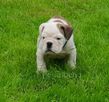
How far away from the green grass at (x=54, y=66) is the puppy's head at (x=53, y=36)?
346 mm

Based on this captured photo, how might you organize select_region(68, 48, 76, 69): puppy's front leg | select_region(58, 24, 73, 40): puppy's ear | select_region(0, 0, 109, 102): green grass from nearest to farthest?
select_region(0, 0, 109, 102): green grass
select_region(58, 24, 73, 40): puppy's ear
select_region(68, 48, 76, 69): puppy's front leg

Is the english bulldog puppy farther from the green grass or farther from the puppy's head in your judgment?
the green grass

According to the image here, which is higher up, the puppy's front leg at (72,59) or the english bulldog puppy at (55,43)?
the english bulldog puppy at (55,43)

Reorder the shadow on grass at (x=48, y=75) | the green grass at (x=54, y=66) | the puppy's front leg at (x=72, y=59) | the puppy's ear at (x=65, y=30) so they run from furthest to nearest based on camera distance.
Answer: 1. the puppy's front leg at (x=72, y=59)
2. the puppy's ear at (x=65, y=30)
3. the shadow on grass at (x=48, y=75)
4. the green grass at (x=54, y=66)

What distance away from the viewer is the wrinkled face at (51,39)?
5.65m

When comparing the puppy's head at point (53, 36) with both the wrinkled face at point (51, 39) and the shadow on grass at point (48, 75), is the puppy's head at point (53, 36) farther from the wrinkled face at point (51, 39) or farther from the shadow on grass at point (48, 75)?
the shadow on grass at point (48, 75)

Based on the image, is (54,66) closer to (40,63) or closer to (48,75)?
(40,63)

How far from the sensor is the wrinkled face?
5.65 m

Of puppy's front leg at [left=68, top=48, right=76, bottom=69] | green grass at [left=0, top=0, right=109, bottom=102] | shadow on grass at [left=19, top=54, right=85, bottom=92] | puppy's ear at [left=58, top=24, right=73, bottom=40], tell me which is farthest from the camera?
puppy's front leg at [left=68, top=48, right=76, bottom=69]

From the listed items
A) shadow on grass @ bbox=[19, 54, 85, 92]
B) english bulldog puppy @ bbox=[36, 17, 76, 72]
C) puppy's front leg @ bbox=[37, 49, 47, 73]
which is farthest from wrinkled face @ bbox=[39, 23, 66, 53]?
shadow on grass @ bbox=[19, 54, 85, 92]

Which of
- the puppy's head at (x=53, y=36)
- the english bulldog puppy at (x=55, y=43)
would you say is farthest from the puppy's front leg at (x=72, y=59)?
the puppy's head at (x=53, y=36)

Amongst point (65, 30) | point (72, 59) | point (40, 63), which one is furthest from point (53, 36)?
point (72, 59)

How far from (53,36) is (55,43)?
0.32ft

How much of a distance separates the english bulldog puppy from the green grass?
14 cm
